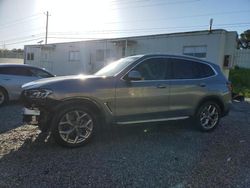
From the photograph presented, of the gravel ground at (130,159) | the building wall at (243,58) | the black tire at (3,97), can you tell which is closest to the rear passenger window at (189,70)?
the gravel ground at (130,159)

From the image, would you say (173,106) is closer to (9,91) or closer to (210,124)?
(210,124)

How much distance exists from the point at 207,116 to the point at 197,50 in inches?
467

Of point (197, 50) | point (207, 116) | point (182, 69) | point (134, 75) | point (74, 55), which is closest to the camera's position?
point (134, 75)

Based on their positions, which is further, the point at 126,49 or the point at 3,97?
the point at 126,49

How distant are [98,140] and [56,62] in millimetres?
23610

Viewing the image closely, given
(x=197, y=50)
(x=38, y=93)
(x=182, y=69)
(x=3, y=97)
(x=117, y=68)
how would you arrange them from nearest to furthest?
1. (x=38, y=93)
2. (x=117, y=68)
3. (x=182, y=69)
4. (x=3, y=97)
5. (x=197, y=50)

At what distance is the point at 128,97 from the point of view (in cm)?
478

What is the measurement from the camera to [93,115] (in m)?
4.58

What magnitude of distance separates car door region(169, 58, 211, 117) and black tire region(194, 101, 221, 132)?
29 cm

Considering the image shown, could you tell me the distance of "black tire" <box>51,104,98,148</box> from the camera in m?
4.30

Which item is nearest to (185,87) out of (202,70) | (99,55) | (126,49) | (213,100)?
(202,70)

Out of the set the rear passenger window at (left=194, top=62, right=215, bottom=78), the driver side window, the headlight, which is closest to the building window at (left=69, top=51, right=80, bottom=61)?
the rear passenger window at (left=194, top=62, right=215, bottom=78)

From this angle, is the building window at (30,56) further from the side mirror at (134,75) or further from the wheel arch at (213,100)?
the side mirror at (134,75)

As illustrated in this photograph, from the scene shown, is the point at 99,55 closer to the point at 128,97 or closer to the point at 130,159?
the point at 128,97
